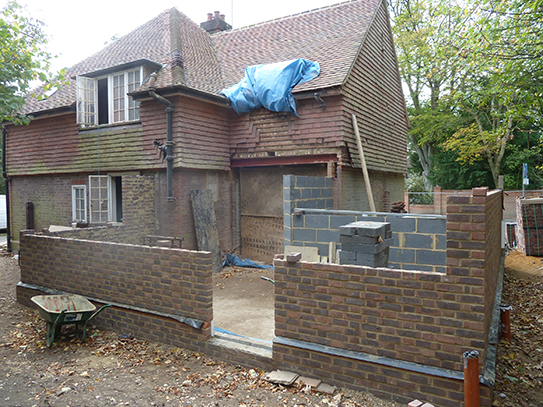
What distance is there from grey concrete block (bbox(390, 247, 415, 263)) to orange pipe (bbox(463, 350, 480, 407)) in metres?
2.87

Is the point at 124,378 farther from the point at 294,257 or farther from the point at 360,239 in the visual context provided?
the point at 360,239

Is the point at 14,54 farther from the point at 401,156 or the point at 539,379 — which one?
the point at 401,156

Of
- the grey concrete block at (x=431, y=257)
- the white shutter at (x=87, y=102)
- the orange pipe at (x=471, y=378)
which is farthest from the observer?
the white shutter at (x=87, y=102)

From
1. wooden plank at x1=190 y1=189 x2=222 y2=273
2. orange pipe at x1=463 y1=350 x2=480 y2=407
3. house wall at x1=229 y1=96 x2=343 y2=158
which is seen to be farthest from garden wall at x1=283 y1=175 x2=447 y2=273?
wooden plank at x1=190 y1=189 x2=222 y2=273

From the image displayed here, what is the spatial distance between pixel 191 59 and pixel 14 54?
4.78 metres

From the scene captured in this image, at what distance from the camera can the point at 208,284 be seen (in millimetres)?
5176

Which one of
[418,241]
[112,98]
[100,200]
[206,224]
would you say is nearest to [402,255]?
[418,241]

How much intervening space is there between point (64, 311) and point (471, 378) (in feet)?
17.4

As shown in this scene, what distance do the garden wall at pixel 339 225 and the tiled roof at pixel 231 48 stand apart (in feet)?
11.0

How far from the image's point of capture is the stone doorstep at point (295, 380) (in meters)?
4.28

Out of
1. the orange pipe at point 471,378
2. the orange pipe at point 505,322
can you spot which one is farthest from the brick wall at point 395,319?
the orange pipe at point 505,322

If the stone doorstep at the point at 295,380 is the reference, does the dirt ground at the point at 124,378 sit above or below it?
below

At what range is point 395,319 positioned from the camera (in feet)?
13.2

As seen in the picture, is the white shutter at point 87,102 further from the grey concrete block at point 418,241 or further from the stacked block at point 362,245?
the grey concrete block at point 418,241
